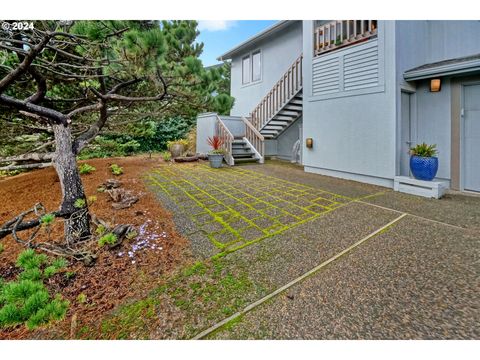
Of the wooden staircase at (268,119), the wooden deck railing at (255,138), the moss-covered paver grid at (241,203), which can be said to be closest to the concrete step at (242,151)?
the wooden staircase at (268,119)

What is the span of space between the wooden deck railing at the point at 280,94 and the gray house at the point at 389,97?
27cm

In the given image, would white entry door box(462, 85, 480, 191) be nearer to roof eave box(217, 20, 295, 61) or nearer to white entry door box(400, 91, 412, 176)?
white entry door box(400, 91, 412, 176)

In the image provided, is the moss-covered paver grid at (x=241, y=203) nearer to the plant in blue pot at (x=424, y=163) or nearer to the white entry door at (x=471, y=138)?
the plant in blue pot at (x=424, y=163)

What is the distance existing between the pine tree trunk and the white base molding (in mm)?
6086

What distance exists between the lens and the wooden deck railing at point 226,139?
8398 mm

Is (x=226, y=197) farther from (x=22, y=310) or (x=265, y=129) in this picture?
(x=265, y=129)

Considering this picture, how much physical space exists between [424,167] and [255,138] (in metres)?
5.64

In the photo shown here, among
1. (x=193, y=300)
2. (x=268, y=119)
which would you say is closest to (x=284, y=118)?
(x=268, y=119)

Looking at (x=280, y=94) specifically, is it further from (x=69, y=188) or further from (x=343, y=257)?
(x=69, y=188)

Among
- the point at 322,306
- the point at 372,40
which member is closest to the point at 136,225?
the point at 322,306

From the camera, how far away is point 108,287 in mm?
2096

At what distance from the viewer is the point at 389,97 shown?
5.30m

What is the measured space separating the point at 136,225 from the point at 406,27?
706 centimetres

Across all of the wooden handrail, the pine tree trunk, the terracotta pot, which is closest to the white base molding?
the wooden handrail
